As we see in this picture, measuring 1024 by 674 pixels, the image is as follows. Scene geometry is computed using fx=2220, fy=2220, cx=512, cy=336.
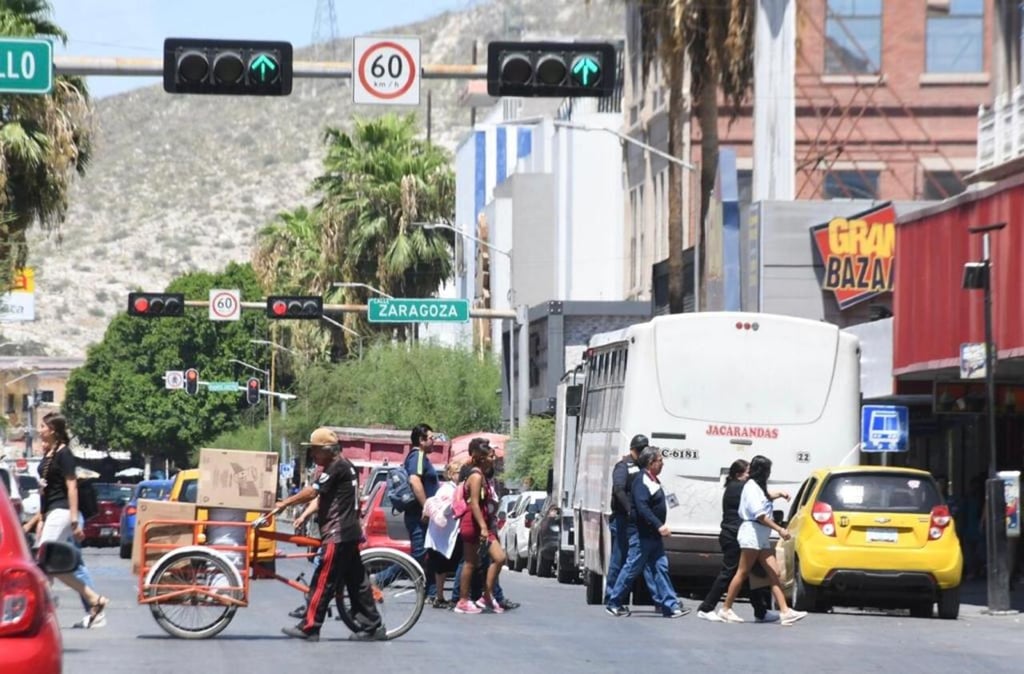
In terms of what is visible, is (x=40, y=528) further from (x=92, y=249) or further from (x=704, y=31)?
(x=92, y=249)

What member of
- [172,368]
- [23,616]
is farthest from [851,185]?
[172,368]

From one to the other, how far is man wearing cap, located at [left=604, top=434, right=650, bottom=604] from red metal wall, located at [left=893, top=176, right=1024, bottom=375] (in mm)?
5290

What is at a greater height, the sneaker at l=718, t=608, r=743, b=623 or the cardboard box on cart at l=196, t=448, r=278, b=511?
the cardboard box on cart at l=196, t=448, r=278, b=511

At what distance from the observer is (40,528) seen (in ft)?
59.7

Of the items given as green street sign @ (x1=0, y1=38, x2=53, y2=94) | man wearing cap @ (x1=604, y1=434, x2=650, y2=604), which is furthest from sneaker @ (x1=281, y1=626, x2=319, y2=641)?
green street sign @ (x1=0, y1=38, x2=53, y2=94)

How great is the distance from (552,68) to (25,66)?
17.1 ft

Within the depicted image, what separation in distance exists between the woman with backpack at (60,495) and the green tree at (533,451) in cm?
3485

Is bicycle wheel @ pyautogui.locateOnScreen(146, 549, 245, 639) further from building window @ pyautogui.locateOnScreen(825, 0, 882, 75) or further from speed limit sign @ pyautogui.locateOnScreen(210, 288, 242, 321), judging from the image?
speed limit sign @ pyautogui.locateOnScreen(210, 288, 242, 321)

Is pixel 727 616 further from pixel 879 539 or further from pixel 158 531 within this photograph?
pixel 158 531

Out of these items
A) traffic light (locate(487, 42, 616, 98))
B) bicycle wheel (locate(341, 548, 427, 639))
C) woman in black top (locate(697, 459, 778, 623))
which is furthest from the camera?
woman in black top (locate(697, 459, 778, 623))

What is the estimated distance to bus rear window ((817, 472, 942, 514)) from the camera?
2347cm

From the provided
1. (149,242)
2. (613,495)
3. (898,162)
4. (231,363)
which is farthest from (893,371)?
(149,242)

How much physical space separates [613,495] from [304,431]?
63599 millimetres

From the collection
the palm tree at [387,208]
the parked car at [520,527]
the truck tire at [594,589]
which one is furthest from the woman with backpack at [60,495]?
the palm tree at [387,208]
